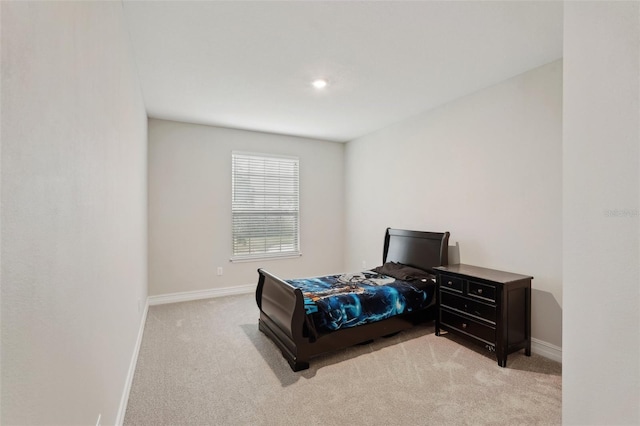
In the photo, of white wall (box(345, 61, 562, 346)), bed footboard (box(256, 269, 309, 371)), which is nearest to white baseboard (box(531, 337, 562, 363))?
white wall (box(345, 61, 562, 346))

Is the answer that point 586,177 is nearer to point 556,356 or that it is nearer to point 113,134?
point 556,356

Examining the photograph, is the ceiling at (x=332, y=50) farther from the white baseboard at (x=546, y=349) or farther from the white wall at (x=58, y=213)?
the white baseboard at (x=546, y=349)

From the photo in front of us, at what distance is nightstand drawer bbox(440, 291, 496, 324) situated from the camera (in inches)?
109

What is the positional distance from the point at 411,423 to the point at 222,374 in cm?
153

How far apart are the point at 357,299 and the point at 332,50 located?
7.51 ft

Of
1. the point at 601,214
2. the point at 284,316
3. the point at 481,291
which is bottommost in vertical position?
the point at 284,316

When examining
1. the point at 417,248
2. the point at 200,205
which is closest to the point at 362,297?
the point at 417,248

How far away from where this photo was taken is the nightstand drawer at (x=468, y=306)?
9.12 ft

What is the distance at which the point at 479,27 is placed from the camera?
233cm

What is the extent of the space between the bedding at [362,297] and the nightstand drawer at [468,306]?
0.25 meters

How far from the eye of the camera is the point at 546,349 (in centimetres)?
285

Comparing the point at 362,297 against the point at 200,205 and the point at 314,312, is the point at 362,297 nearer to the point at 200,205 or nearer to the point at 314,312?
the point at 314,312

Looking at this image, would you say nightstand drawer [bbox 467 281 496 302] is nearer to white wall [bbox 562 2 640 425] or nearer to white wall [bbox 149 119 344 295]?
white wall [bbox 562 2 640 425]

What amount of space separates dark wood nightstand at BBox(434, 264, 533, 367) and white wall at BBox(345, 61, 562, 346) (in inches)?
9.4
